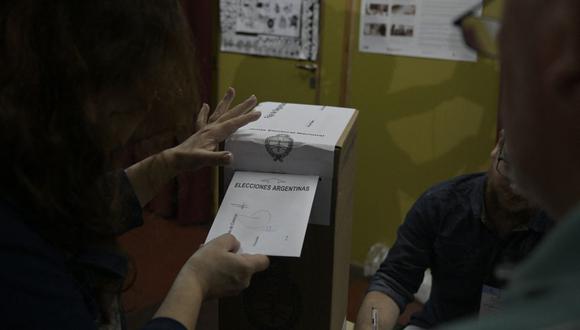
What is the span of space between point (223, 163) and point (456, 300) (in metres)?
0.80

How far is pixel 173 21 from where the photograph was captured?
32.1 inches

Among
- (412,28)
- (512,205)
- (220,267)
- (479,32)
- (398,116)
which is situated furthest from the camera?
(398,116)

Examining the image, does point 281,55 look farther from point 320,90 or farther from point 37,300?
point 37,300

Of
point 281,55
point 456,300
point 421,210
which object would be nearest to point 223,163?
point 421,210

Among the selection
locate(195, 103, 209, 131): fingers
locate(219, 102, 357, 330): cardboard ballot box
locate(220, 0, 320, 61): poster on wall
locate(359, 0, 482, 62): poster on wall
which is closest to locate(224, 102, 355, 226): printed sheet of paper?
locate(219, 102, 357, 330): cardboard ballot box

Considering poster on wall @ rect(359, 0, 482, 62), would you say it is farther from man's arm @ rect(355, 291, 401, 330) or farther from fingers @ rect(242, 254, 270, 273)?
fingers @ rect(242, 254, 270, 273)

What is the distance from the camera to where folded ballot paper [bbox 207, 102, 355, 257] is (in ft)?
3.30

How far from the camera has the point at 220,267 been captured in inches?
37.6

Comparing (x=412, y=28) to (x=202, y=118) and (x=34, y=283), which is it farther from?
(x=34, y=283)

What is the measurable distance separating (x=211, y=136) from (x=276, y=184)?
0.57 ft

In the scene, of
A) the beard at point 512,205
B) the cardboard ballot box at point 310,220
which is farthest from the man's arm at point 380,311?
the beard at point 512,205

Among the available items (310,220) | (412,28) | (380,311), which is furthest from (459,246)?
(412,28)

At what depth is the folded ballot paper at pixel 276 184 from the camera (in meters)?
1.01

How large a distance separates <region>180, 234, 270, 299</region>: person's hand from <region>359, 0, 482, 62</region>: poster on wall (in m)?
1.97
